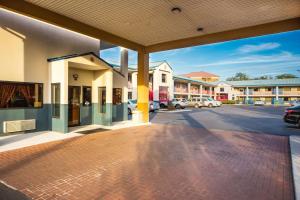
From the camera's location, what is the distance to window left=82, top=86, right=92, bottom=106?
12098mm

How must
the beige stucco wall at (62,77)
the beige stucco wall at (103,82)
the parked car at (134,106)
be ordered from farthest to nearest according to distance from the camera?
1. the parked car at (134,106)
2. the beige stucco wall at (103,82)
3. the beige stucco wall at (62,77)

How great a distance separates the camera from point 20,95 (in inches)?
352

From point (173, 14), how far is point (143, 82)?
19.4 ft

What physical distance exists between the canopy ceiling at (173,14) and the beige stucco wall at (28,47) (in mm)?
2343

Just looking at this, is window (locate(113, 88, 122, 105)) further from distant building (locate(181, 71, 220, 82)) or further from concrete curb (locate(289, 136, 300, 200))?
distant building (locate(181, 71, 220, 82))

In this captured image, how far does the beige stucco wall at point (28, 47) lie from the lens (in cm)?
845

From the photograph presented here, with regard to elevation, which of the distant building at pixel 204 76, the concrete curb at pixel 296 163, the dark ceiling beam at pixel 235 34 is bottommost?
the concrete curb at pixel 296 163

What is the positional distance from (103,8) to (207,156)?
6.55m

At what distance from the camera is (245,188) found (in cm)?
410

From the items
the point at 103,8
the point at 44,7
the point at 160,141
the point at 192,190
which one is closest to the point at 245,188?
the point at 192,190

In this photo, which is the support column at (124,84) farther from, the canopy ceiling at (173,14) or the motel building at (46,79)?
the canopy ceiling at (173,14)

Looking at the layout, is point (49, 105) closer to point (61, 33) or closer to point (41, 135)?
point (41, 135)

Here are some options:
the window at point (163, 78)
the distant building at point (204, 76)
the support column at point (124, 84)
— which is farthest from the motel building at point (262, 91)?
the support column at point (124, 84)

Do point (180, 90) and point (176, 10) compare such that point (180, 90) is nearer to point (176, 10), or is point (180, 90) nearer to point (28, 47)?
point (176, 10)
